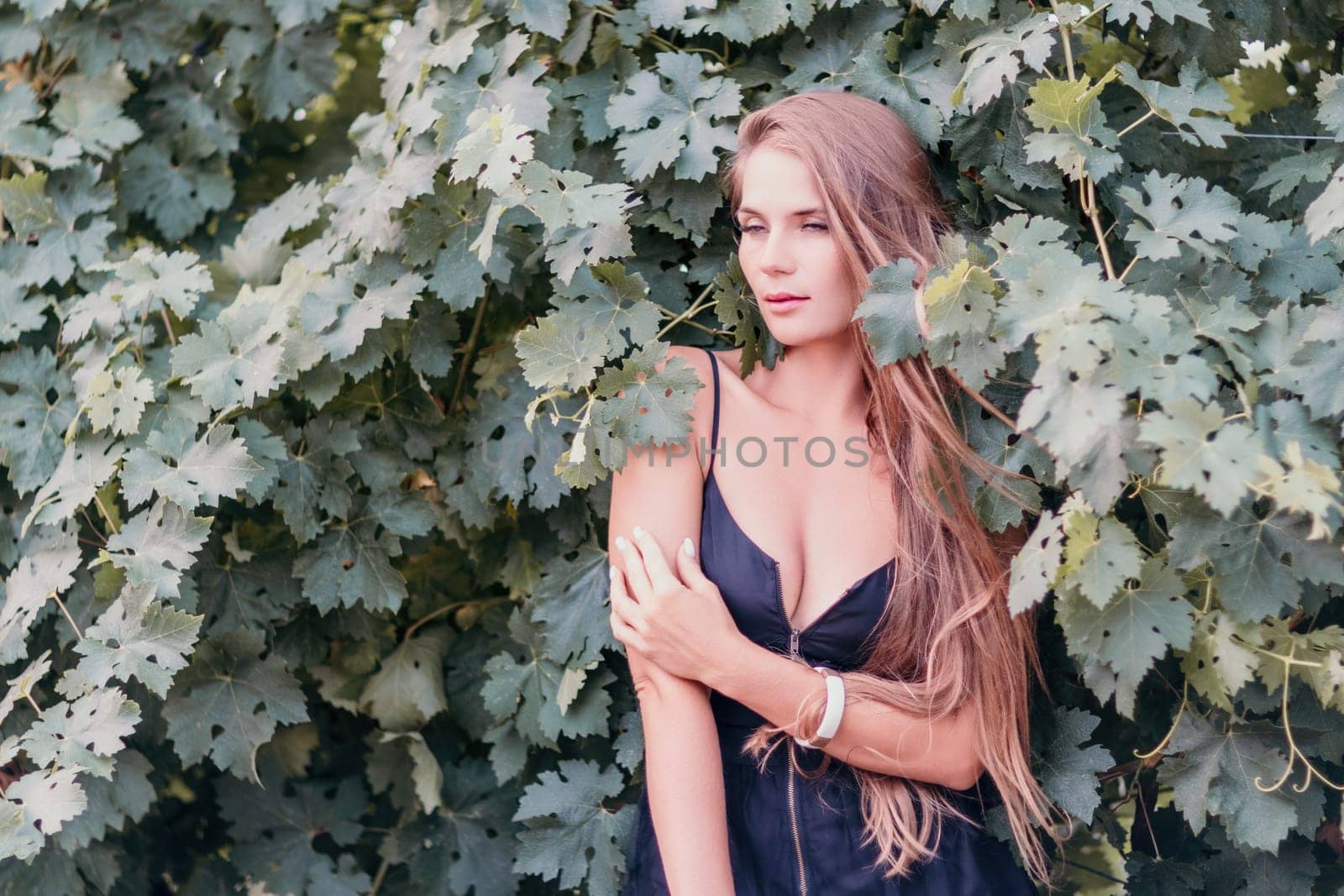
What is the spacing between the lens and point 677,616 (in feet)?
5.66

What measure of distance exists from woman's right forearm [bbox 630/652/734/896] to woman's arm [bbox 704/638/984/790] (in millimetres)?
63

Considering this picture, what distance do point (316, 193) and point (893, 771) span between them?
1.48m

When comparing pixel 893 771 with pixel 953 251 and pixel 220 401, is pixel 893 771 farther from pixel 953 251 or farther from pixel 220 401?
pixel 220 401

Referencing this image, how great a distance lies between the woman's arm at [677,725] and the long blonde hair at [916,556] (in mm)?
114

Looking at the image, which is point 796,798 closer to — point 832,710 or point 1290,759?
point 832,710

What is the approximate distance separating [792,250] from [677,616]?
55 centimetres

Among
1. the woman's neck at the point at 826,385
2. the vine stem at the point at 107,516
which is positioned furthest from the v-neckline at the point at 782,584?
the vine stem at the point at 107,516

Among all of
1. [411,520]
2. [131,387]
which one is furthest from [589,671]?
[131,387]

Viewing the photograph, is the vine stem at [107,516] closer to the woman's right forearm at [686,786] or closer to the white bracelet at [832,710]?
the woman's right forearm at [686,786]

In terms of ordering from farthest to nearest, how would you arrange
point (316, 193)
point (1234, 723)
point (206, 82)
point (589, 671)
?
point (206, 82) → point (316, 193) → point (589, 671) → point (1234, 723)

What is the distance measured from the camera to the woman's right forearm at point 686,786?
5.60 feet

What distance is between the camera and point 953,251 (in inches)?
69.3

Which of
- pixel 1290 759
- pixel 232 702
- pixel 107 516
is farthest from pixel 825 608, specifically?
pixel 107 516

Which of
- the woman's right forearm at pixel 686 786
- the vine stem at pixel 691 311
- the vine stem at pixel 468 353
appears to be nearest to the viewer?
the woman's right forearm at pixel 686 786
